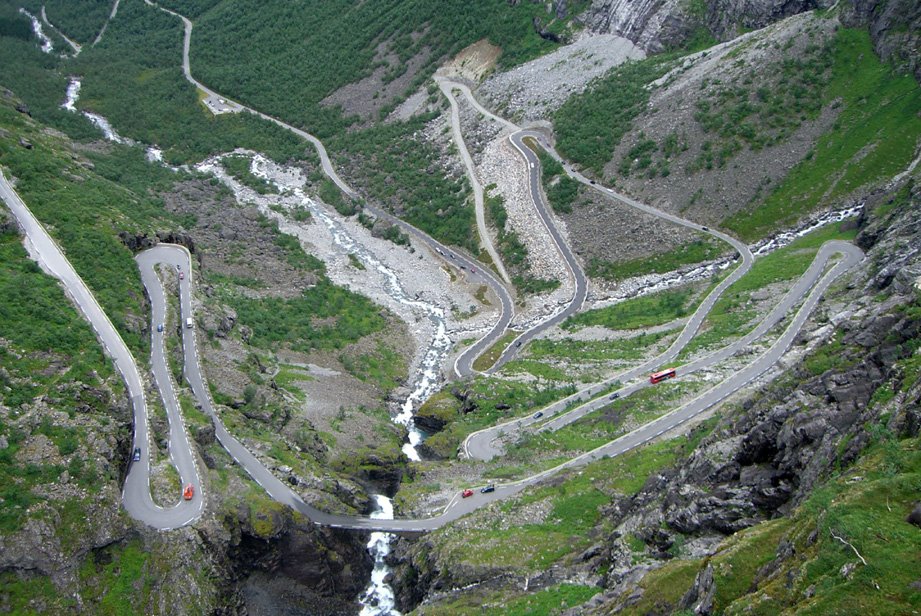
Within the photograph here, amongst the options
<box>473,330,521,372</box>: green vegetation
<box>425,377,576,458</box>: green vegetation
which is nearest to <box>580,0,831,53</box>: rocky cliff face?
<box>473,330,521,372</box>: green vegetation

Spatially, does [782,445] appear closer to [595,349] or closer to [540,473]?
[540,473]

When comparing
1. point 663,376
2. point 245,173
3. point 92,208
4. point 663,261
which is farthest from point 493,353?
point 245,173

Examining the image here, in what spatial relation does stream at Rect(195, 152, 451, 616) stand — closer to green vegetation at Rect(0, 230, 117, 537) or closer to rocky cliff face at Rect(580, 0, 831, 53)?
green vegetation at Rect(0, 230, 117, 537)

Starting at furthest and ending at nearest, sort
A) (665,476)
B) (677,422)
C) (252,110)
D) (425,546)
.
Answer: (252,110) → (677,422) → (425,546) → (665,476)

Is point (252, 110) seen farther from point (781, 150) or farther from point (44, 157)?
point (781, 150)

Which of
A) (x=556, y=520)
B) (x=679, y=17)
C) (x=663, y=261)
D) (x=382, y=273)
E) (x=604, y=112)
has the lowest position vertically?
(x=556, y=520)

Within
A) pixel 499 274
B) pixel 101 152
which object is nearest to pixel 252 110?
pixel 101 152
